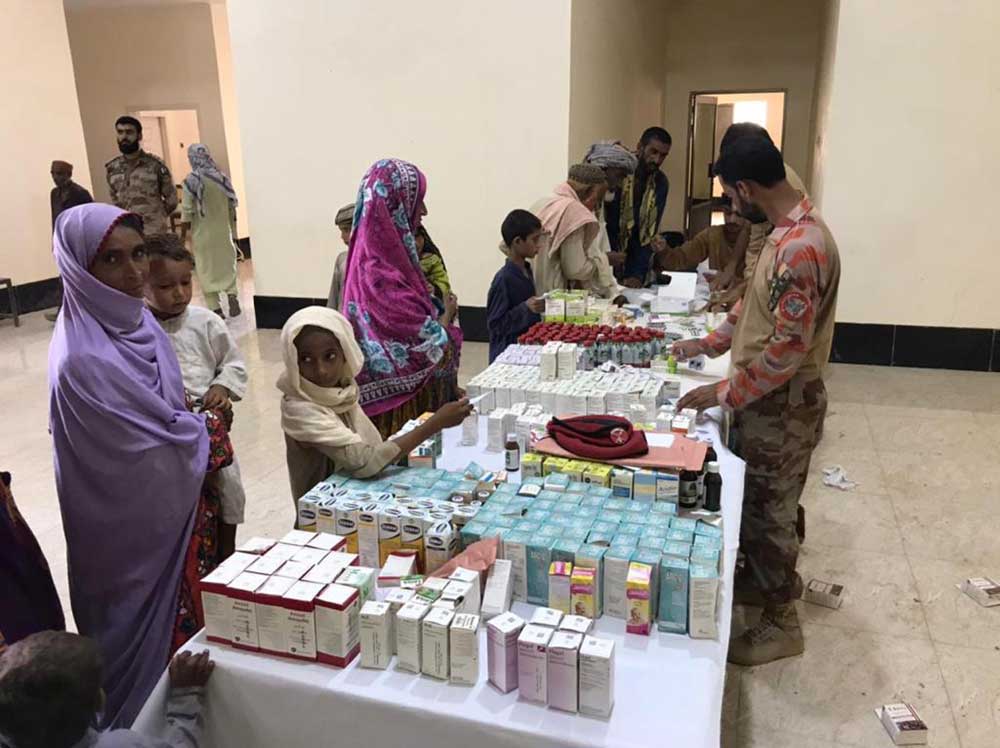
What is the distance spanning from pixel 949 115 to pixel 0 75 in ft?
28.9

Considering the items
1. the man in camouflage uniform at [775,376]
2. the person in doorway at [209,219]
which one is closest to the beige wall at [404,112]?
the person in doorway at [209,219]

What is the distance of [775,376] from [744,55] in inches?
376

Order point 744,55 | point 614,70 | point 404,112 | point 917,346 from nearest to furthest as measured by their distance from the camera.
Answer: point 917,346, point 404,112, point 614,70, point 744,55

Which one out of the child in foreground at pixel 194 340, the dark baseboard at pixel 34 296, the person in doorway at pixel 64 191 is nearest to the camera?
the child in foreground at pixel 194 340

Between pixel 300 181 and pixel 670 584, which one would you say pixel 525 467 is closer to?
pixel 670 584

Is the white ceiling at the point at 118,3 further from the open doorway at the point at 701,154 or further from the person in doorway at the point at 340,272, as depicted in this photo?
the person in doorway at the point at 340,272

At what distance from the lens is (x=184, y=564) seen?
208 centimetres

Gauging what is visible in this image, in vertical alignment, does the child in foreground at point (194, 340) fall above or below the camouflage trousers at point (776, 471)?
above

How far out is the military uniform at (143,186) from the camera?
7398mm

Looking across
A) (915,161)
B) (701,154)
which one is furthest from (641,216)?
(701,154)

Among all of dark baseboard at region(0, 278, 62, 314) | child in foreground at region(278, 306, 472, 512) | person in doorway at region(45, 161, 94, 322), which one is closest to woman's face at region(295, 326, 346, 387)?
child in foreground at region(278, 306, 472, 512)

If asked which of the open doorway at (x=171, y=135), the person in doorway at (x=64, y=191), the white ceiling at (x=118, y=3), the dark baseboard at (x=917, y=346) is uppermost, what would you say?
the white ceiling at (x=118, y=3)

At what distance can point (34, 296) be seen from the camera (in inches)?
340

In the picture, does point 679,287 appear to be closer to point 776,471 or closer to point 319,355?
point 776,471
